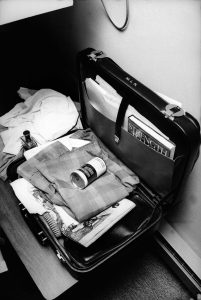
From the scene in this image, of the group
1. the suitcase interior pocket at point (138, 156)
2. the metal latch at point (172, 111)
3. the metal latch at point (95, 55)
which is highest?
the metal latch at point (95, 55)

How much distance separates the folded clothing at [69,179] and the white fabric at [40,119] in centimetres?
14

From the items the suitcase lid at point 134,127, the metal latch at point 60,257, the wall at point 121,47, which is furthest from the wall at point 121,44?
the metal latch at point 60,257

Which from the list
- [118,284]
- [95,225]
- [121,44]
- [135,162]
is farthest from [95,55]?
[118,284]

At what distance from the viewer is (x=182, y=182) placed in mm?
836

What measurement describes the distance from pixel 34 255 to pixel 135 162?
43cm

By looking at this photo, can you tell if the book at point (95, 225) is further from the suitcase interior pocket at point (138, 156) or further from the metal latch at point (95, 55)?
the metal latch at point (95, 55)

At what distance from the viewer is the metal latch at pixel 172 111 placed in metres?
0.75

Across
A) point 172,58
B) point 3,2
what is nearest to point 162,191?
point 172,58

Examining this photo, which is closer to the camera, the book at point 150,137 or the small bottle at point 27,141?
the book at point 150,137

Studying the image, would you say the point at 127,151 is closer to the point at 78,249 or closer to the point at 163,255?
the point at 78,249

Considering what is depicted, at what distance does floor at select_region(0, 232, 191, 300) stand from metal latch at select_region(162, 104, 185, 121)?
0.74 meters

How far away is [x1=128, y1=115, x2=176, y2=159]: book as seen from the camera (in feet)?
2.58

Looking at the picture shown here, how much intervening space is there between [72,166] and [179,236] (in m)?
0.63

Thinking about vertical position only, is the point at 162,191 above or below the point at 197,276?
above
